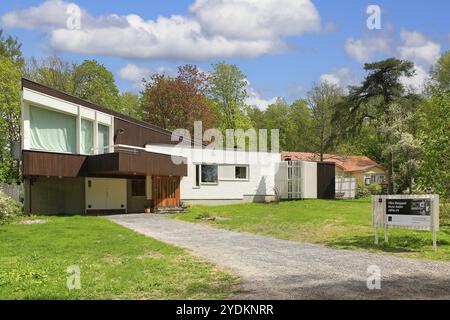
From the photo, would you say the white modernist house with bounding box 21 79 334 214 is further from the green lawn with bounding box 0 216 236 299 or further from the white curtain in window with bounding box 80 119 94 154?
the green lawn with bounding box 0 216 236 299

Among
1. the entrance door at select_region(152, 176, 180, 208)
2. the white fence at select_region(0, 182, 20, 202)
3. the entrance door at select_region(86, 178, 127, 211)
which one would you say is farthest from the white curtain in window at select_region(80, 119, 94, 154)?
the white fence at select_region(0, 182, 20, 202)

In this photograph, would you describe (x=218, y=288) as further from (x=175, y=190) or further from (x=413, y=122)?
(x=413, y=122)

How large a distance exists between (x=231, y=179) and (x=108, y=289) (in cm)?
2512

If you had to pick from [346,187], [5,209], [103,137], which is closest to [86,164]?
[103,137]

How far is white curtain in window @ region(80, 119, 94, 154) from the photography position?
24500mm

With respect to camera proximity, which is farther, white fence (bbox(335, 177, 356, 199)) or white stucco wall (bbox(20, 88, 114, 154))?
white fence (bbox(335, 177, 356, 199))

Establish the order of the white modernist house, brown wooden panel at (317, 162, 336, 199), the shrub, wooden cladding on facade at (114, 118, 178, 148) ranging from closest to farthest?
1. the shrub
2. the white modernist house
3. wooden cladding on facade at (114, 118, 178, 148)
4. brown wooden panel at (317, 162, 336, 199)

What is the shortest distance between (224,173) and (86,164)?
10922 mm

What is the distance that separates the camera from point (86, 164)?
2403 centimetres

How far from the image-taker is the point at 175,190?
2895 centimetres

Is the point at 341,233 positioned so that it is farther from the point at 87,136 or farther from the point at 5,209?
the point at 87,136

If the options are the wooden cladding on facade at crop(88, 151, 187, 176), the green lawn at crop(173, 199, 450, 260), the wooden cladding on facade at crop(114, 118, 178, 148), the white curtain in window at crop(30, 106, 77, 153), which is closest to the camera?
the green lawn at crop(173, 199, 450, 260)

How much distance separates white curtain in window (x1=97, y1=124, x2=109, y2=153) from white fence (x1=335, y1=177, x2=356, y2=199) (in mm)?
22539

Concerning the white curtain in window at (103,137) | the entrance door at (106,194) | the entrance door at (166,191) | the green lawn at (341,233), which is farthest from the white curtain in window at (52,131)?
the green lawn at (341,233)
